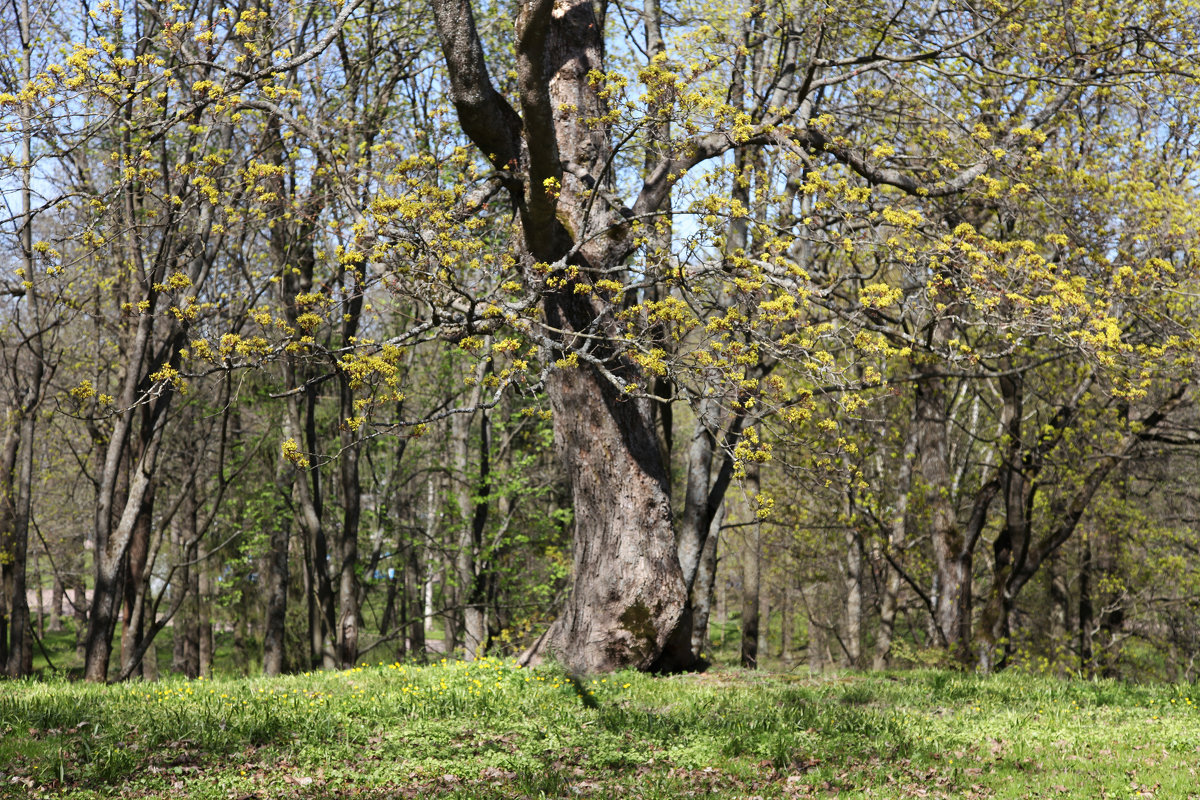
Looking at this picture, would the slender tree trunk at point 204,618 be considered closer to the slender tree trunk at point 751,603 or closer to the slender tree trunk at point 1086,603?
the slender tree trunk at point 751,603

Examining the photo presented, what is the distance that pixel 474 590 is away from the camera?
17.4 meters

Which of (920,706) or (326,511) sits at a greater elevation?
(326,511)

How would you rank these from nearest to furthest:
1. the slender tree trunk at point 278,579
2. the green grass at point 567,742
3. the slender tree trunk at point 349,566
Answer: the green grass at point 567,742, the slender tree trunk at point 349,566, the slender tree trunk at point 278,579

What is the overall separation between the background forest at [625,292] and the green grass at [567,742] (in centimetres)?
172

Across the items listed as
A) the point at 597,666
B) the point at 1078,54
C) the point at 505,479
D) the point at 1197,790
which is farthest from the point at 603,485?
the point at 505,479

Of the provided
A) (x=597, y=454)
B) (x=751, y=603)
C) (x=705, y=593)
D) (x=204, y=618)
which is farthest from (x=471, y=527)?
(x=597, y=454)

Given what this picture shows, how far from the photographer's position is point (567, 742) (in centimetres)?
667

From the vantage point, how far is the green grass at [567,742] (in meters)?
5.67

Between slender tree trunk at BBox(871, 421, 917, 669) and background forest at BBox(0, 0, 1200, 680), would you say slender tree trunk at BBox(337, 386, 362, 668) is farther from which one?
slender tree trunk at BBox(871, 421, 917, 669)

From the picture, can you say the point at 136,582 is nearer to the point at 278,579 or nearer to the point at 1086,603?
the point at 278,579

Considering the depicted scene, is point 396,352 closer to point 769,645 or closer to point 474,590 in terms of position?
point 474,590

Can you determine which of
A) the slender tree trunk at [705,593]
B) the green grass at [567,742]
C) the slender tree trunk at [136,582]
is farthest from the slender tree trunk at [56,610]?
the green grass at [567,742]

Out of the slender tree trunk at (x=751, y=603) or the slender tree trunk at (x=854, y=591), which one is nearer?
the slender tree trunk at (x=751, y=603)

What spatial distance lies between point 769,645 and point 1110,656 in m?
22.2
